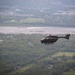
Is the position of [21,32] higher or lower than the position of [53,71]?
higher

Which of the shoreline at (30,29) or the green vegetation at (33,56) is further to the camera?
the shoreline at (30,29)

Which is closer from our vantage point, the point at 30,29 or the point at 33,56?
the point at 33,56

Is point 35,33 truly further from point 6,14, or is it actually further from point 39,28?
point 6,14

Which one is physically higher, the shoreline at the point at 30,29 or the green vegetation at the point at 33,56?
the shoreline at the point at 30,29

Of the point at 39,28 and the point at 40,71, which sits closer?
the point at 40,71

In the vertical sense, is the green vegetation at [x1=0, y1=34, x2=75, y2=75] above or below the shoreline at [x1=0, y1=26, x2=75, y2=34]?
below

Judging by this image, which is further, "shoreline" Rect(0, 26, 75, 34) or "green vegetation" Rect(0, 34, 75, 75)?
"shoreline" Rect(0, 26, 75, 34)

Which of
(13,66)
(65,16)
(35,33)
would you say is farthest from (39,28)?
(13,66)

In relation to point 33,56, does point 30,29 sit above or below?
above
